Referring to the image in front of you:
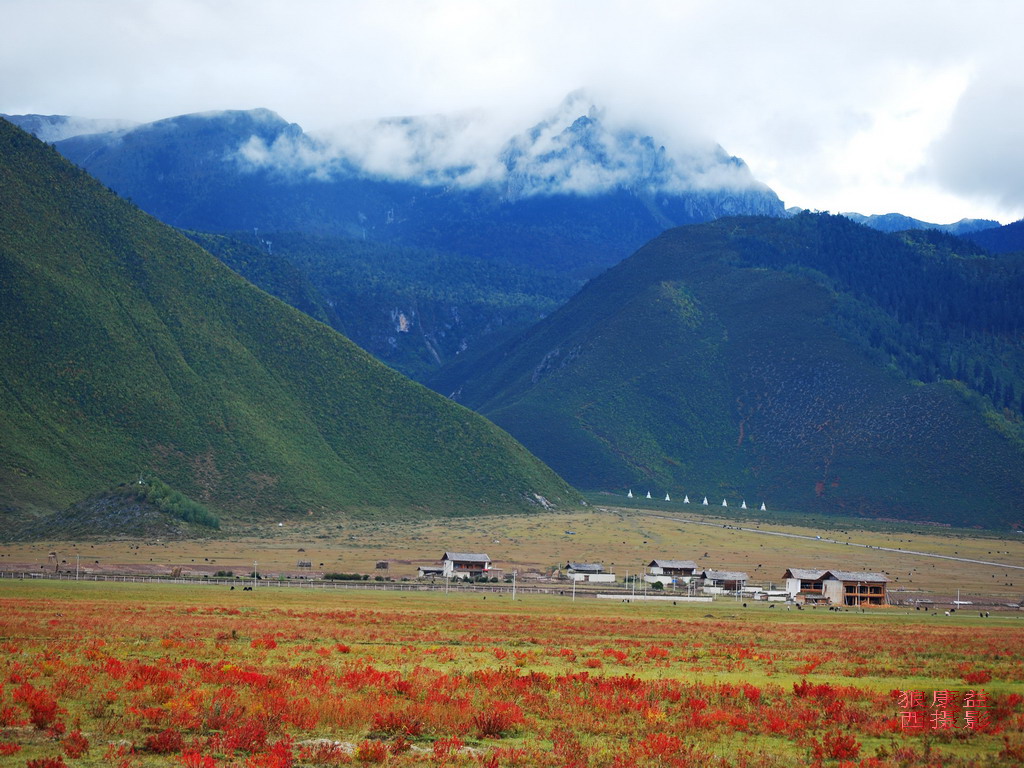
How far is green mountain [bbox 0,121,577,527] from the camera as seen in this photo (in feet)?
449

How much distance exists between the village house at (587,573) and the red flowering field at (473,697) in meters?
52.0

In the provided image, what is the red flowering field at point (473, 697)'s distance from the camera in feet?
66.3

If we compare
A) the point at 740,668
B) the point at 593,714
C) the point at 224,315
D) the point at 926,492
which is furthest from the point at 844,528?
the point at 593,714

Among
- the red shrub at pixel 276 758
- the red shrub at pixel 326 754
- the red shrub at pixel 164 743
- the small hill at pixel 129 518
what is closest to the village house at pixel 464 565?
the small hill at pixel 129 518

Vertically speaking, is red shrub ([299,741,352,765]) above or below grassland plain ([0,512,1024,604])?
above

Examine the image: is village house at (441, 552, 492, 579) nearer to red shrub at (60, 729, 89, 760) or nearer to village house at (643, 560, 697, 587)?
village house at (643, 560, 697, 587)

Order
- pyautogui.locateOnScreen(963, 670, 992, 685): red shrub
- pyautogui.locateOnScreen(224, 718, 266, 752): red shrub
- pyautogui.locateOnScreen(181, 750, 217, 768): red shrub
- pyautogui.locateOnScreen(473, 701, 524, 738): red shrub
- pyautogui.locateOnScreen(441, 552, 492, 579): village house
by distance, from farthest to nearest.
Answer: pyautogui.locateOnScreen(441, 552, 492, 579): village house < pyautogui.locateOnScreen(963, 670, 992, 685): red shrub < pyautogui.locateOnScreen(473, 701, 524, 738): red shrub < pyautogui.locateOnScreen(224, 718, 266, 752): red shrub < pyautogui.locateOnScreen(181, 750, 217, 768): red shrub

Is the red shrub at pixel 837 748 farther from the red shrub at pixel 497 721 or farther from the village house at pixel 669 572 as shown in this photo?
the village house at pixel 669 572

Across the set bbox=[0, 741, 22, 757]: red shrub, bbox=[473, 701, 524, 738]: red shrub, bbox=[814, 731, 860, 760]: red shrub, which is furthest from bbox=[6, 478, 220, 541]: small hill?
bbox=[814, 731, 860, 760]: red shrub

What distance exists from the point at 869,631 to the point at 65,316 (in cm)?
12365

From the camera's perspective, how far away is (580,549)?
12862 centimetres

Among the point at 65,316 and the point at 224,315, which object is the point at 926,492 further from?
the point at 65,316

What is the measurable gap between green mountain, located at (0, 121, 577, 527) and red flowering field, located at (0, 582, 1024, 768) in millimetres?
92259

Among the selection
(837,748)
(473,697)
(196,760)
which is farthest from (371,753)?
(837,748)
